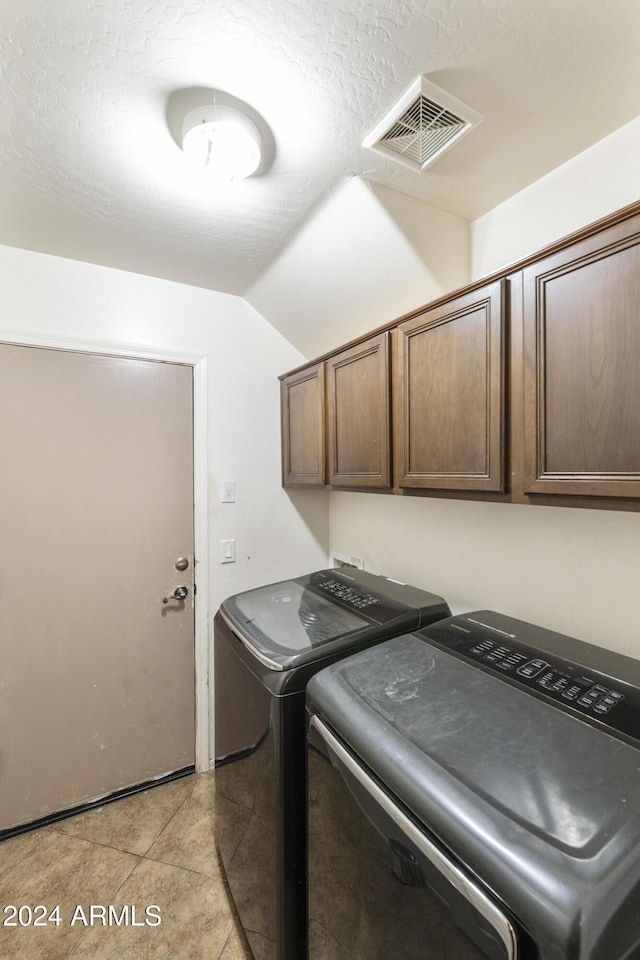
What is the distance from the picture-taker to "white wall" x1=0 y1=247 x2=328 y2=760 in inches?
68.1

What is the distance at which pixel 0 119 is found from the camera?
106 centimetres

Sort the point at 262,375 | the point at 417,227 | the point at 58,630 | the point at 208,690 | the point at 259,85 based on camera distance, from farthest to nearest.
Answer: the point at 262,375, the point at 208,690, the point at 58,630, the point at 417,227, the point at 259,85

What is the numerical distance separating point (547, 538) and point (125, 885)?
1.99 meters

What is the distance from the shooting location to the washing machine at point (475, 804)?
52cm

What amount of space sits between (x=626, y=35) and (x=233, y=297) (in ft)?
5.61

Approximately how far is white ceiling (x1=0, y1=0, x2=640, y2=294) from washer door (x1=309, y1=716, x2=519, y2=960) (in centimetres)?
155

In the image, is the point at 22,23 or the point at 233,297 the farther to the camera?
the point at 233,297

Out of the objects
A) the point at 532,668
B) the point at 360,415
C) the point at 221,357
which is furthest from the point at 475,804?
the point at 221,357

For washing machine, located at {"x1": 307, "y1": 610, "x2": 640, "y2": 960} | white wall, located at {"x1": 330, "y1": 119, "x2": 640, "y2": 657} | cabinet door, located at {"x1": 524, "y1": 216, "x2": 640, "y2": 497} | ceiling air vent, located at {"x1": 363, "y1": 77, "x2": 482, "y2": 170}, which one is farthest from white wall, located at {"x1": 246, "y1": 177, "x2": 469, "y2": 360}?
washing machine, located at {"x1": 307, "y1": 610, "x2": 640, "y2": 960}

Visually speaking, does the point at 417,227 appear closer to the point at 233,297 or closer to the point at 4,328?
the point at 233,297

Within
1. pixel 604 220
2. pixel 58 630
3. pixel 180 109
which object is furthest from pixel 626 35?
pixel 58 630

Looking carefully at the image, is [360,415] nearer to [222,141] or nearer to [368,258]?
[368,258]

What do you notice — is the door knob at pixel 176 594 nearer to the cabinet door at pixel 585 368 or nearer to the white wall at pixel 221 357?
the white wall at pixel 221 357

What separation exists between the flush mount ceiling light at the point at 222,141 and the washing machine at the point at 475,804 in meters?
1.45
